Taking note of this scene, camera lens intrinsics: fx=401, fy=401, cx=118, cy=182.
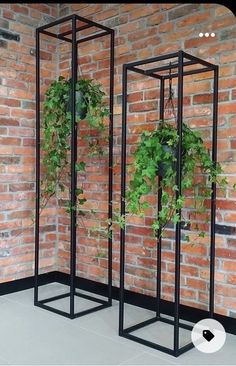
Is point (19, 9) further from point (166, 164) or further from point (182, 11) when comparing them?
point (166, 164)

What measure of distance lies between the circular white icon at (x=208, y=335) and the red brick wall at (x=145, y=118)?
98 mm

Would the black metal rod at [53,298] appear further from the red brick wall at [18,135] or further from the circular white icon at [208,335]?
the circular white icon at [208,335]

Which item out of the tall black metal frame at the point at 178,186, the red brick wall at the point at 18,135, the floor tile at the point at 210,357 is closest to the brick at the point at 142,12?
the tall black metal frame at the point at 178,186

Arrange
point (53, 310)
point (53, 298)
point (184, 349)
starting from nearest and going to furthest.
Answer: point (184, 349), point (53, 310), point (53, 298)

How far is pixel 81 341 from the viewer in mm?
2154

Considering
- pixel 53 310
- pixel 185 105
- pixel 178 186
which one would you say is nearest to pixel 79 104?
pixel 185 105

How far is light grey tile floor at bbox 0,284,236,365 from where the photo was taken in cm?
195

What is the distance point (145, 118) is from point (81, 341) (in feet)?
4.65

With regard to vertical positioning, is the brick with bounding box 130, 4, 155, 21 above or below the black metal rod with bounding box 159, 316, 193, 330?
above

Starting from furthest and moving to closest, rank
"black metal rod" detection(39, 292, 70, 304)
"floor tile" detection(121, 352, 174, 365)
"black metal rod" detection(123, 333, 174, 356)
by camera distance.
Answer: "black metal rod" detection(39, 292, 70, 304) < "black metal rod" detection(123, 333, 174, 356) < "floor tile" detection(121, 352, 174, 365)


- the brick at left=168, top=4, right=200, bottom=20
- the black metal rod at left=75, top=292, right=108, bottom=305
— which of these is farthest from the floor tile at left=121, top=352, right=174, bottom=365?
the brick at left=168, top=4, right=200, bottom=20

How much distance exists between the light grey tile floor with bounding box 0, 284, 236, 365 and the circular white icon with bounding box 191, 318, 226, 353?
0.04 m

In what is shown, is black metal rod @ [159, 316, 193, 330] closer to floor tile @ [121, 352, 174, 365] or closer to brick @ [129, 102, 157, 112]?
floor tile @ [121, 352, 174, 365]

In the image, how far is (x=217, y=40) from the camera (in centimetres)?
230
